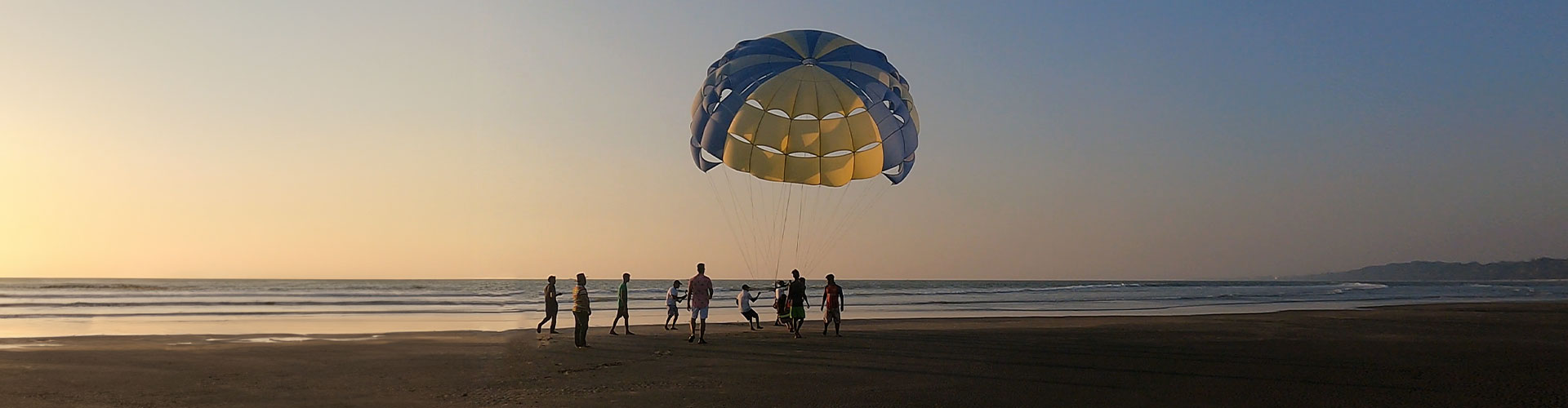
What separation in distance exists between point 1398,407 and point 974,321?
1246cm

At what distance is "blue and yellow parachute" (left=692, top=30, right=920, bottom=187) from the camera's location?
15.3m

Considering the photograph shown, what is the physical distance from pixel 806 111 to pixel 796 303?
119 inches

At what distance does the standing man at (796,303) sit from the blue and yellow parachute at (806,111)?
199 centimetres

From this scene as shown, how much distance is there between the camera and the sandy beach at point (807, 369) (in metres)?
7.93

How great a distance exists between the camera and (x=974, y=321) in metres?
19.8

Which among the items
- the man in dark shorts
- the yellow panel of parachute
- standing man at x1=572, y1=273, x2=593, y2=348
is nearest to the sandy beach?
standing man at x1=572, y1=273, x2=593, y2=348

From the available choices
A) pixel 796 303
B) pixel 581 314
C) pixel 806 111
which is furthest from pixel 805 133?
pixel 581 314

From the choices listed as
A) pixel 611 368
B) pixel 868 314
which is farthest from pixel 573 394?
pixel 868 314

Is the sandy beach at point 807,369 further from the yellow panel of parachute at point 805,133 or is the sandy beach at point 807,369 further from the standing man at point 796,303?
the yellow panel of parachute at point 805,133

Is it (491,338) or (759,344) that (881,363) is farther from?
(491,338)

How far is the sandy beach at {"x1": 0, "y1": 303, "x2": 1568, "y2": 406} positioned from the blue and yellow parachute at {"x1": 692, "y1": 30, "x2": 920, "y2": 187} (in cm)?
288

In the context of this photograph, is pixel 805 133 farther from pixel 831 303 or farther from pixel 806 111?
pixel 831 303

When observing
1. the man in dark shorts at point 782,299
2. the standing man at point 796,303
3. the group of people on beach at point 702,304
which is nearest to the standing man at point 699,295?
the group of people on beach at point 702,304

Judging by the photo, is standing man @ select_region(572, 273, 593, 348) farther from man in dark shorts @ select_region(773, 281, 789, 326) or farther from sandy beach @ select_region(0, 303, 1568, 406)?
man in dark shorts @ select_region(773, 281, 789, 326)
